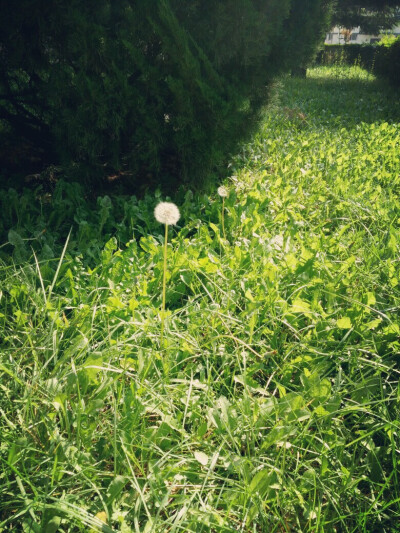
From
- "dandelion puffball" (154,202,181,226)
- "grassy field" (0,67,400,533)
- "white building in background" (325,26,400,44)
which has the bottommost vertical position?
"grassy field" (0,67,400,533)

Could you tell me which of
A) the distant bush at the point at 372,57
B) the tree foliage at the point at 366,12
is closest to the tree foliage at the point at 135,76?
the distant bush at the point at 372,57

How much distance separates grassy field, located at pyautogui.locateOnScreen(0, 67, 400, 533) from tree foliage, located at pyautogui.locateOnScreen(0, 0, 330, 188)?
1.60 feet

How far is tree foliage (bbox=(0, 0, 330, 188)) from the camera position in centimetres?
288

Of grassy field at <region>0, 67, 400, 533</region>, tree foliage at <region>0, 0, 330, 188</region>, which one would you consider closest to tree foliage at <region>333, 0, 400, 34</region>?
tree foliage at <region>0, 0, 330, 188</region>

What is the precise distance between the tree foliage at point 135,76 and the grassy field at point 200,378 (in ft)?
1.60

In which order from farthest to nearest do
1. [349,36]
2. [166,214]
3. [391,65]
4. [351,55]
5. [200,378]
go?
[349,36]
[351,55]
[391,65]
[200,378]
[166,214]

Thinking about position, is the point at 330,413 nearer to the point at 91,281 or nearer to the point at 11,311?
the point at 91,281

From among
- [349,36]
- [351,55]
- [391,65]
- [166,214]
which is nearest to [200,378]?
[166,214]

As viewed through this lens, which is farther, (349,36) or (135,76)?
(349,36)

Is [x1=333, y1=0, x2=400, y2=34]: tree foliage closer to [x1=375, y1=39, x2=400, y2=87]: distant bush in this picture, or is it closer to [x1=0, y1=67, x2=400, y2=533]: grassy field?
[x1=375, y1=39, x2=400, y2=87]: distant bush

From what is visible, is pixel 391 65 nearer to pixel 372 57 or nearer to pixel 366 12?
pixel 372 57

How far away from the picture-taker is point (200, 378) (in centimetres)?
163

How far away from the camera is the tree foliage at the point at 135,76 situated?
9.44 feet

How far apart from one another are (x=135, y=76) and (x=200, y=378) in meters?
2.35
